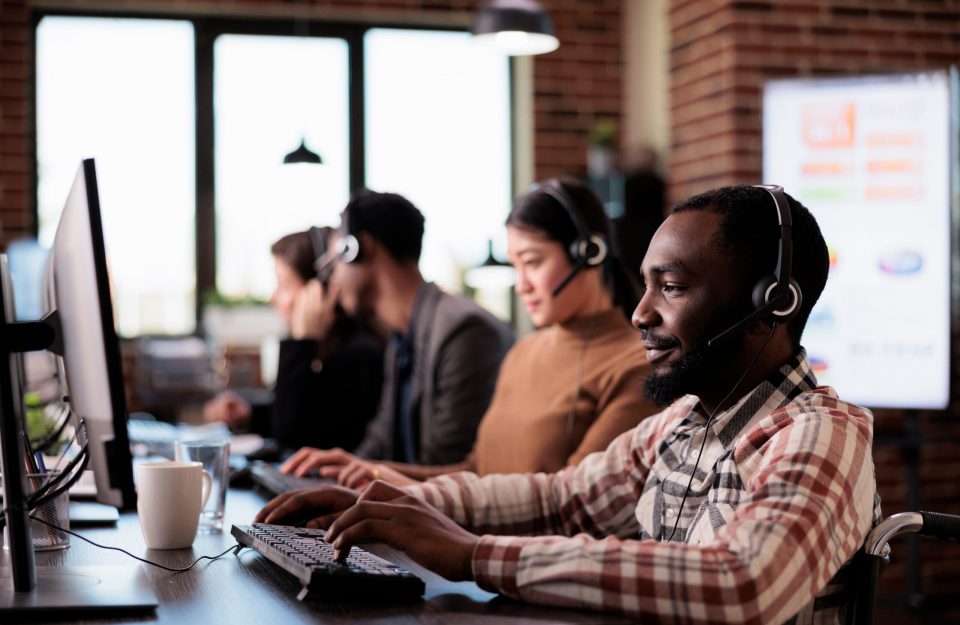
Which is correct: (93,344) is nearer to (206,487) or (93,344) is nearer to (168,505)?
(168,505)

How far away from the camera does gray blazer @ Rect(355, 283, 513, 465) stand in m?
2.66

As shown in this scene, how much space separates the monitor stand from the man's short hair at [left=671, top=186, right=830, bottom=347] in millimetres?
733

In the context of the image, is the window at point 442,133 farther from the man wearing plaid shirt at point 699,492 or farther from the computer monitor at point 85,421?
the computer monitor at point 85,421

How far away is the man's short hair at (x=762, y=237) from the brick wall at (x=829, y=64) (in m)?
2.80

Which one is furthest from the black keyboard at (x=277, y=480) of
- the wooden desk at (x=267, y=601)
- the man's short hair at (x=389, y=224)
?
the man's short hair at (x=389, y=224)

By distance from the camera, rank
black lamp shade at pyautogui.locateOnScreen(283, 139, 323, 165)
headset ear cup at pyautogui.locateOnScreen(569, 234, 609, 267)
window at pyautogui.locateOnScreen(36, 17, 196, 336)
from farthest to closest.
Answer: window at pyautogui.locateOnScreen(36, 17, 196, 336), black lamp shade at pyautogui.locateOnScreen(283, 139, 323, 165), headset ear cup at pyautogui.locateOnScreen(569, 234, 609, 267)

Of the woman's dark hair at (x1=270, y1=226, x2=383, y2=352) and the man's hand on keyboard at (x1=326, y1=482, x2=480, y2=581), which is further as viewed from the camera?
the woman's dark hair at (x1=270, y1=226, x2=383, y2=352)

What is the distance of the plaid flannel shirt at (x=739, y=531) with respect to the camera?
1003 millimetres

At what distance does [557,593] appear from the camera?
41.8 inches

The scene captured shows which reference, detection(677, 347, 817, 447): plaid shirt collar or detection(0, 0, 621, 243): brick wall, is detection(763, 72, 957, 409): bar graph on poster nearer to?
detection(0, 0, 621, 243): brick wall

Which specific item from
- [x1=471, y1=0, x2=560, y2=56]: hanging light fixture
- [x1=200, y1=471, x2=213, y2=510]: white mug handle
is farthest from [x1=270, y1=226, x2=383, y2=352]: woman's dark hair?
[x1=200, y1=471, x2=213, y2=510]: white mug handle

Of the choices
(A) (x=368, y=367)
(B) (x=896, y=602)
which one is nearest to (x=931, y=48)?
(B) (x=896, y=602)

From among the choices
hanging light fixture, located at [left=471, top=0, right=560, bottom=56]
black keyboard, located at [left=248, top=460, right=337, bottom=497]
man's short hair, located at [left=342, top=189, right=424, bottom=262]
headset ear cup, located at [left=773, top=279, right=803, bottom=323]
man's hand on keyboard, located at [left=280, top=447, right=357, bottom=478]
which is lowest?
black keyboard, located at [left=248, top=460, right=337, bottom=497]

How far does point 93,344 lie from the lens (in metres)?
1.18
